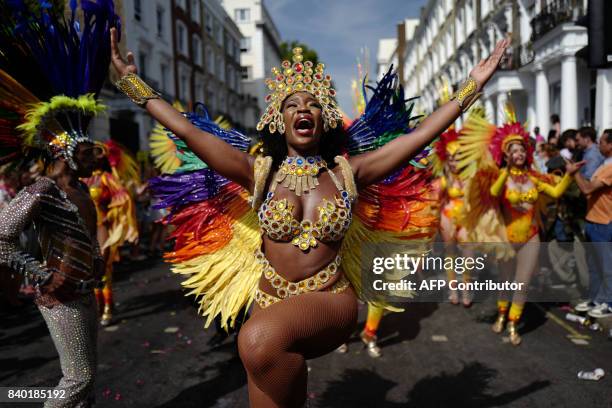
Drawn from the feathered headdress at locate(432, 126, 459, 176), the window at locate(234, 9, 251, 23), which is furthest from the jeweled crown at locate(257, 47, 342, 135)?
the window at locate(234, 9, 251, 23)

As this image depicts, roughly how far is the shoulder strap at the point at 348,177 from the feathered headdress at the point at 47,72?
1.61 m

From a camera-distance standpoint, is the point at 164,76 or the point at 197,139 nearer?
the point at 197,139

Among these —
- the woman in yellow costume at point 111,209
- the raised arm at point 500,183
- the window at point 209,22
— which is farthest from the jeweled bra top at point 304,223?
the window at point 209,22

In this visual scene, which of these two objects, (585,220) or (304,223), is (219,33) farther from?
(304,223)

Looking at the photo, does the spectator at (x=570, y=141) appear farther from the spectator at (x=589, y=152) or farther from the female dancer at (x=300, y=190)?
the female dancer at (x=300, y=190)

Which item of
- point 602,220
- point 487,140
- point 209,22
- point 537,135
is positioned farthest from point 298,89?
point 209,22

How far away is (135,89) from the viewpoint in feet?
7.93

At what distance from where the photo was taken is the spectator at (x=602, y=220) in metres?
5.16

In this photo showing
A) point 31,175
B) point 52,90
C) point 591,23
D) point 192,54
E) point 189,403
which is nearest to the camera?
point 52,90

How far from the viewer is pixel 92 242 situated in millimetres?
2963

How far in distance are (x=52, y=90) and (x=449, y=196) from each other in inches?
206

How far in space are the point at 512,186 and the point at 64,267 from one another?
14.2 feet

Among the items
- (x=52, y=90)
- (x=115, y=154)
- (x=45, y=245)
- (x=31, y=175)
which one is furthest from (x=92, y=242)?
(x=31, y=175)

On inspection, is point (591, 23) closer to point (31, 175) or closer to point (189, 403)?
point (189, 403)
